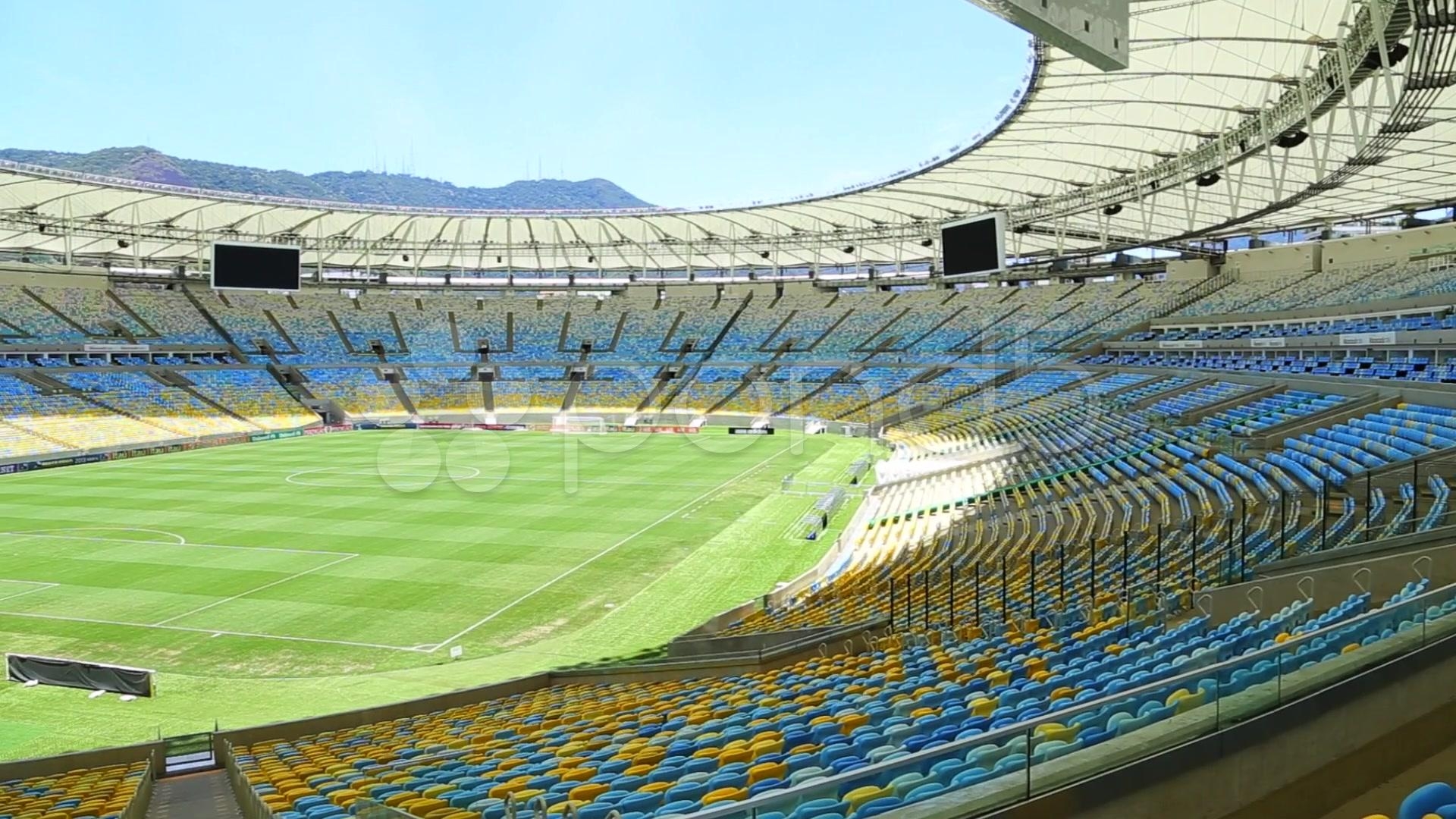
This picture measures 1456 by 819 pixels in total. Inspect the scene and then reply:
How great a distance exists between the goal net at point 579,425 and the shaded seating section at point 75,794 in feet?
157

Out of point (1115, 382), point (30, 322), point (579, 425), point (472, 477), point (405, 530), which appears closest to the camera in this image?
point (405, 530)

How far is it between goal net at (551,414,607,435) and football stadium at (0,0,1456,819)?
64cm

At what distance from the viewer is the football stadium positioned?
5656 mm

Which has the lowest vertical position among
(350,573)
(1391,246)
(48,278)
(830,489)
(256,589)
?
(256,589)

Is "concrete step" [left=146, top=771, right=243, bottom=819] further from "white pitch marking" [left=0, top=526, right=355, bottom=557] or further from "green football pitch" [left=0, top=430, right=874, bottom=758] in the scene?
"white pitch marking" [left=0, top=526, right=355, bottom=557]

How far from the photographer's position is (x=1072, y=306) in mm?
58438

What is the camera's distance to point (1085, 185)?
3681 cm

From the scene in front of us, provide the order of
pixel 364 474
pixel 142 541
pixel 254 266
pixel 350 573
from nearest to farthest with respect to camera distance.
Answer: pixel 350 573, pixel 142 541, pixel 364 474, pixel 254 266

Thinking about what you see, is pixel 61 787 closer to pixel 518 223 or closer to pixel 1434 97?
pixel 1434 97

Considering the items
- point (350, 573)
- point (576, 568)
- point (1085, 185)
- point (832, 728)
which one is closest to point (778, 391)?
point (1085, 185)

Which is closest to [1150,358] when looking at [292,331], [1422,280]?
[1422,280]

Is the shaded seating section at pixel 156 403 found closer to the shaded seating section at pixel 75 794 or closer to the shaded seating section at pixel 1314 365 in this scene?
the shaded seating section at pixel 75 794

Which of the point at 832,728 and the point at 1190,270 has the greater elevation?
the point at 1190,270

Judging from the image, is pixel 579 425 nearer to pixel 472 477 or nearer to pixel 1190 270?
pixel 472 477
